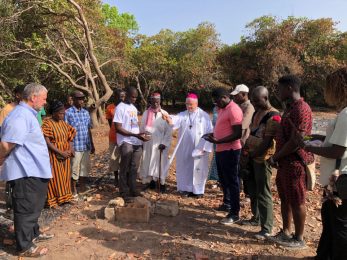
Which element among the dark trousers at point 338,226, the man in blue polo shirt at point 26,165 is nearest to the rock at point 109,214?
the man in blue polo shirt at point 26,165

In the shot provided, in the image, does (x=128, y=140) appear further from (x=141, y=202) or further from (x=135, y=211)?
(x=135, y=211)

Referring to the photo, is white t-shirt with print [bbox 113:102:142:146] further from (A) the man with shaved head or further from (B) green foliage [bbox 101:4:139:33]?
(B) green foliage [bbox 101:4:139:33]

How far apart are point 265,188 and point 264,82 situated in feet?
71.0

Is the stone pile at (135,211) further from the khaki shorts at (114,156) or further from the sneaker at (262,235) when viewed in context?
the khaki shorts at (114,156)

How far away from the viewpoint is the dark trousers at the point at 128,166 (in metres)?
5.67

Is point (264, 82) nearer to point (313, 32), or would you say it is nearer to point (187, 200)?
point (313, 32)

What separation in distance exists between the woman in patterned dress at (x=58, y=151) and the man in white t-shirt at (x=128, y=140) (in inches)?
31.8

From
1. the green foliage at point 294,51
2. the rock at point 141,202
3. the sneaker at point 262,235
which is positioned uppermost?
the green foliage at point 294,51

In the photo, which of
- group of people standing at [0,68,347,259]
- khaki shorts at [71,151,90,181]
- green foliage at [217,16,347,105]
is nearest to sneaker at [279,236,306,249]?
group of people standing at [0,68,347,259]

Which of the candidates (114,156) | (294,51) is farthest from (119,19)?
(114,156)

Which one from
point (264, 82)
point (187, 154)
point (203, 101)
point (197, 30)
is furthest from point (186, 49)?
point (187, 154)

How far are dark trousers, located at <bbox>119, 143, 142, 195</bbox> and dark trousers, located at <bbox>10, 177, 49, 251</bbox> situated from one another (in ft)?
6.20

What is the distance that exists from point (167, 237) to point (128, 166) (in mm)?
1672

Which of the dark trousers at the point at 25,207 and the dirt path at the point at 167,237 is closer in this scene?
the dark trousers at the point at 25,207
